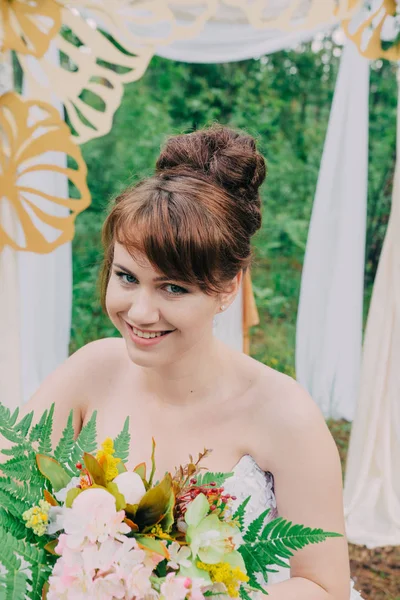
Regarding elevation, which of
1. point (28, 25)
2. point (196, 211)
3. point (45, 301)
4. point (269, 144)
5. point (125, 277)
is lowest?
point (45, 301)

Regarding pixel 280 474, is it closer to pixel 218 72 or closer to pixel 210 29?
pixel 210 29

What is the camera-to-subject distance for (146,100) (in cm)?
573

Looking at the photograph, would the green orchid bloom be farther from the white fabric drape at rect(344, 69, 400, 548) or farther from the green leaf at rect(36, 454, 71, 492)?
the white fabric drape at rect(344, 69, 400, 548)

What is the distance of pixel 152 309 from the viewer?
1.24 metres

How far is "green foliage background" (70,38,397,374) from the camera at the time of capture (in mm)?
5621

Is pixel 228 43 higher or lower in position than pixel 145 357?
higher

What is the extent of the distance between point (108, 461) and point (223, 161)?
753 mm

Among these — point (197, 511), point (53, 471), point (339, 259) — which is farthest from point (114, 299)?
point (339, 259)

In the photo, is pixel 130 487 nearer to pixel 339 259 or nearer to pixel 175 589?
pixel 175 589

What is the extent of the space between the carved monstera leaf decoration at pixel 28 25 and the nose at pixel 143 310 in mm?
2307

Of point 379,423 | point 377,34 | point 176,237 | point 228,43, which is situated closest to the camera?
point 176,237

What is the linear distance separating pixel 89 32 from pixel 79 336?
286 centimetres

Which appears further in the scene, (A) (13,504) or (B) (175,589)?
(A) (13,504)

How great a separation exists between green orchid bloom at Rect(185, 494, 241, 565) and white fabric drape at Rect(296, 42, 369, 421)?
3.50 meters
